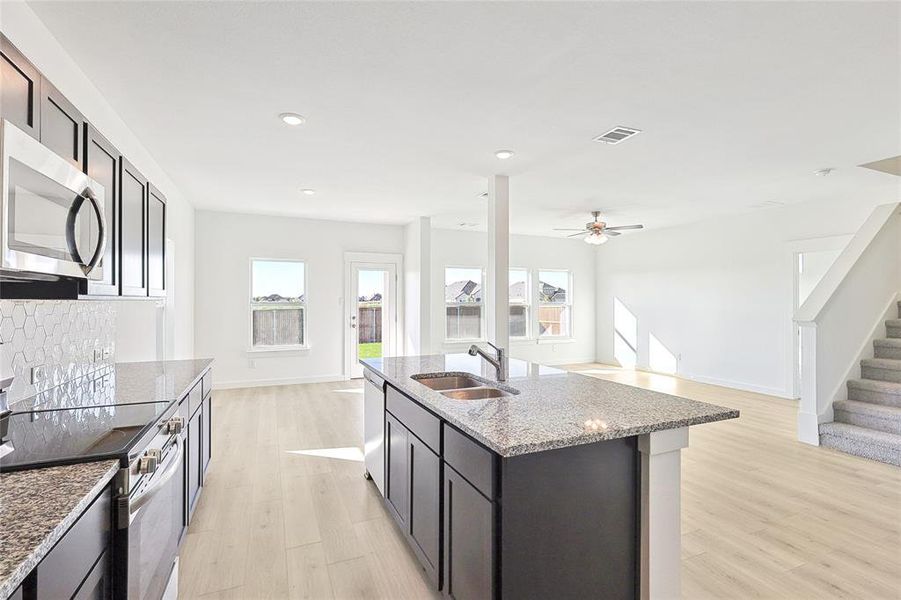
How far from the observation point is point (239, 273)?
6.49 m

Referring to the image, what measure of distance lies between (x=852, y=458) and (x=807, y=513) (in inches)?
57.8

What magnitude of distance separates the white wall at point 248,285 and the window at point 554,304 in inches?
125

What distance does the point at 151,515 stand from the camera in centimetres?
154

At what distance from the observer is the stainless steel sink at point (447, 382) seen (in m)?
2.74

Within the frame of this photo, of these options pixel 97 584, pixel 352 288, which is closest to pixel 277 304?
pixel 352 288

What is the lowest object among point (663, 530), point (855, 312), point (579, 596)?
point (579, 596)

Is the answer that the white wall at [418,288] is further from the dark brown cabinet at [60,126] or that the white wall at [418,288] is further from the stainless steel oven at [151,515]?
the dark brown cabinet at [60,126]

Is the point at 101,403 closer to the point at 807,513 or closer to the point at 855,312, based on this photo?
the point at 807,513

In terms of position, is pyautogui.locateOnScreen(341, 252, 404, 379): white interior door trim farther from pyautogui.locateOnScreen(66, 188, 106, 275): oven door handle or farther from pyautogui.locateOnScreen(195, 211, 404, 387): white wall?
pyautogui.locateOnScreen(66, 188, 106, 275): oven door handle

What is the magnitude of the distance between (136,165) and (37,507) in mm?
3283

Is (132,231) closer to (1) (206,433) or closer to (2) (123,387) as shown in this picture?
(2) (123,387)

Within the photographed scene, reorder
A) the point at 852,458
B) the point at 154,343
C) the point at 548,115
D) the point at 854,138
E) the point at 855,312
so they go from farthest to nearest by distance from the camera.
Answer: the point at 855,312, the point at 154,343, the point at 852,458, the point at 854,138, the point at 548,115

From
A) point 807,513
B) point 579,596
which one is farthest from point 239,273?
point 807,513

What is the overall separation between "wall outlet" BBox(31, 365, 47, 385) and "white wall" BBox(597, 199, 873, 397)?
7.29 metres
